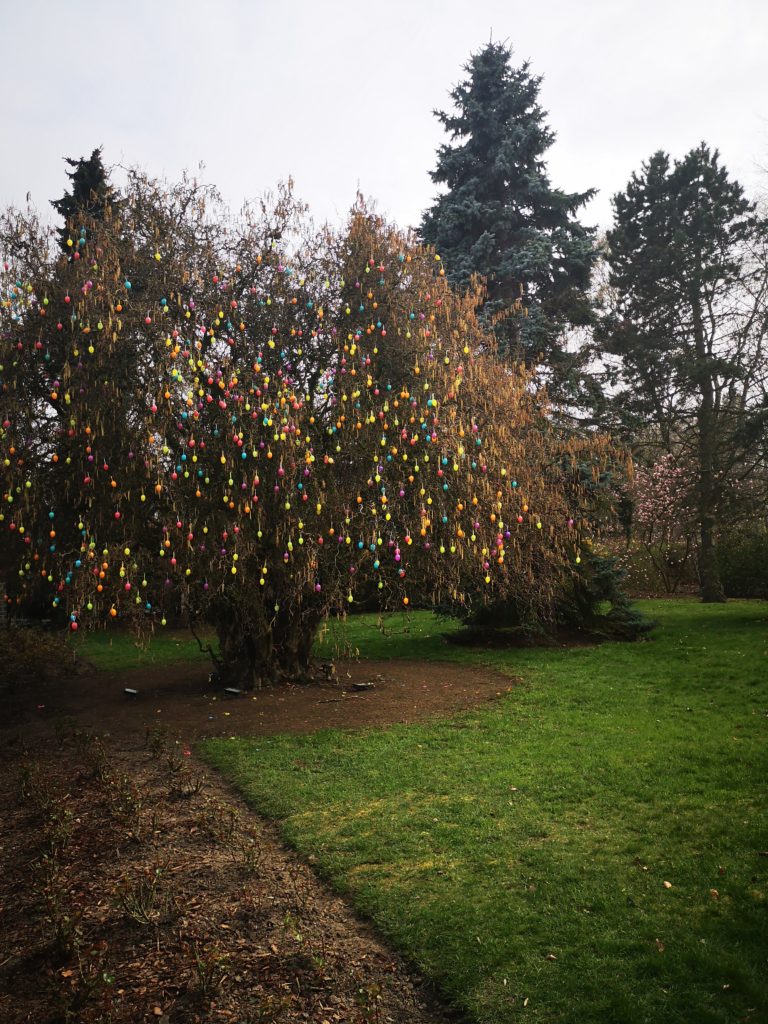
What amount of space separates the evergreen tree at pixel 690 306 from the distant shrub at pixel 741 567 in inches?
47.6

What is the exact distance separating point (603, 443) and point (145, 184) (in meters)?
7.83

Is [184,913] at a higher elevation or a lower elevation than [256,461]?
lower

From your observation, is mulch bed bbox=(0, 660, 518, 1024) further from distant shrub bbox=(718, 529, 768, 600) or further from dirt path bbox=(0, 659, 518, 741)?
distant shrub bbox=(718, 529, 768, 600)

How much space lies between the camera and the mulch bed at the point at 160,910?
346 cm

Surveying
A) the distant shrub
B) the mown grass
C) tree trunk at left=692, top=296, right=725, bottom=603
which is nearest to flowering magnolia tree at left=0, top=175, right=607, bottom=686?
the mown grass

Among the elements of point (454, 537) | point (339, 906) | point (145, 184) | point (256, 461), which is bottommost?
point (339, 906)

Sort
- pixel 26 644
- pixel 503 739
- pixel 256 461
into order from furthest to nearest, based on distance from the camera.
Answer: pixel 26 644
pixel 256 461
pixel 503 739

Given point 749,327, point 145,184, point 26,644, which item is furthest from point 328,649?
point 749,327

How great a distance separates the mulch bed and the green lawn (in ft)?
1.09

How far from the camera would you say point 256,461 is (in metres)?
8.42

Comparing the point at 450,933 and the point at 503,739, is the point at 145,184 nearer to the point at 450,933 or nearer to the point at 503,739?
the point at 503,739

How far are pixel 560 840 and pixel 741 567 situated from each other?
738 inches

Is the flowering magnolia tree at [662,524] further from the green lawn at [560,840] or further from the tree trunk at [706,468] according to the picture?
the green lawn at [560,840]

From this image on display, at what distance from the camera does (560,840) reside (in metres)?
5.22
